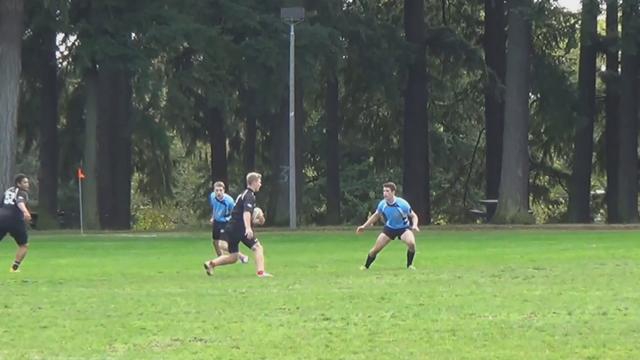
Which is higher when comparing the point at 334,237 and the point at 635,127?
the point at 635,127

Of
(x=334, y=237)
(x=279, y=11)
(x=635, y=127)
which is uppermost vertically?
(x=279, y=11)

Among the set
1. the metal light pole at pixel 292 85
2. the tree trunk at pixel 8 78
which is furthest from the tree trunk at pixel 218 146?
the tree trunk at pixel 8 78

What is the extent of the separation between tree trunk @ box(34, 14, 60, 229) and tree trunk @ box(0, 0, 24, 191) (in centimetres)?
589

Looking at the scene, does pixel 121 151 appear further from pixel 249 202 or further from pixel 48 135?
pixel 249 202

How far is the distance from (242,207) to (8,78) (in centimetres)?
2362

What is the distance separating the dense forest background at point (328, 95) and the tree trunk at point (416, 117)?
0.18 feet

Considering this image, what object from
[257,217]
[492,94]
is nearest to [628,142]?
[492,94]

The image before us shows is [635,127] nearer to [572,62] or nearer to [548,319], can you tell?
[572,62]

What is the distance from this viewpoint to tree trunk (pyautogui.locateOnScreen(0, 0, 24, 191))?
42.2 metres

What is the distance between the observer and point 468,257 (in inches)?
1036

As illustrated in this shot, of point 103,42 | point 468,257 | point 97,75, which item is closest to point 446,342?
point 468,257

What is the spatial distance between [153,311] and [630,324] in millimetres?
5469

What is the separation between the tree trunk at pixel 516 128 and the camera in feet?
150

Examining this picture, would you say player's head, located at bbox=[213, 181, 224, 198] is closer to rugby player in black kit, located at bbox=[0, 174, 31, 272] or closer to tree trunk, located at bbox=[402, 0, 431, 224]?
rugby player in black kit, located at bbox=[0, 174, 31, 272]
